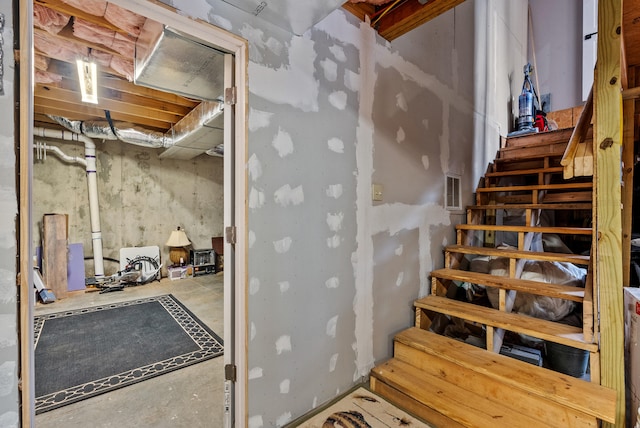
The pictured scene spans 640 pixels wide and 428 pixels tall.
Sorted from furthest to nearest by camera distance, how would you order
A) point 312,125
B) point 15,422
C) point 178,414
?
point 178,414, point 312,125, point 15,422

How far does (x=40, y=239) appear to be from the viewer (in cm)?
447

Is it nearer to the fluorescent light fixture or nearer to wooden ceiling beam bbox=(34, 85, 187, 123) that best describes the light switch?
the fluorescent light fixture

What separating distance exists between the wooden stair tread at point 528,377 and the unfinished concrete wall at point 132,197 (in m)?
5.22

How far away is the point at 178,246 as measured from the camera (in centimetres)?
568

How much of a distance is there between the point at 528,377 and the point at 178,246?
5650 millimetres

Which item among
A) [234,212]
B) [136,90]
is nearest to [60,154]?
[136,90]

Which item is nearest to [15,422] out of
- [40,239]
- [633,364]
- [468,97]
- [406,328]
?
[406,328]

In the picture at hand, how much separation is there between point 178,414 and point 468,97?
386cm

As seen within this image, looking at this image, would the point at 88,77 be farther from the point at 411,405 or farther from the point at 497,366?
the point at 497,366

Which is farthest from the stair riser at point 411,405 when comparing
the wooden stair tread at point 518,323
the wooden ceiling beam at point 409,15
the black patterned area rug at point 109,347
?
the wooden ceiling beam at point 409,15

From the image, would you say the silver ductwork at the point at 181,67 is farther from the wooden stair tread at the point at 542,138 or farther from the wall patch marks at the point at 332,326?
the wooden stair tread at the point at 542,138

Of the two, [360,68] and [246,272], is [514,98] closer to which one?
[360,68]

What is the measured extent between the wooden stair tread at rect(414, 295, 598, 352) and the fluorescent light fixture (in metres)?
3.31

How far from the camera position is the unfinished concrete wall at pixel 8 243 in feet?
3.02
